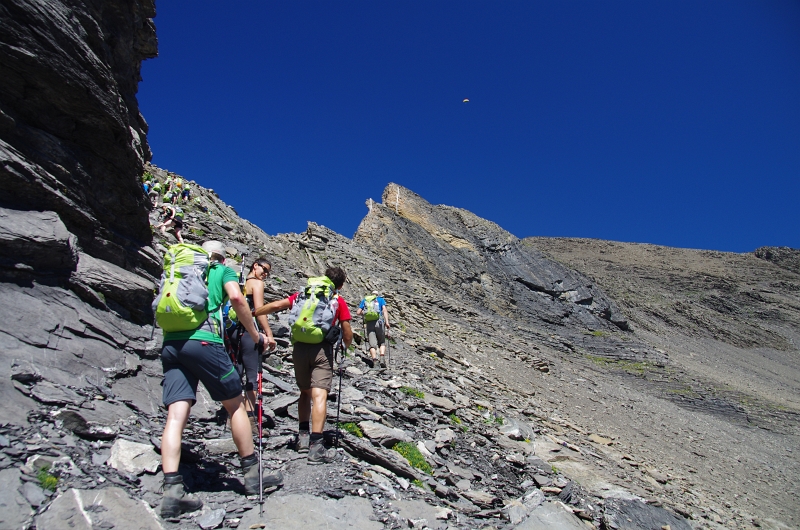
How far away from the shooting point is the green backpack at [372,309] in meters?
10.8

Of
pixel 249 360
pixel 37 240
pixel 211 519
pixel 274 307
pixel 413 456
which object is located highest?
pixel 37 240

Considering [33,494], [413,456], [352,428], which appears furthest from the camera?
[352,428]

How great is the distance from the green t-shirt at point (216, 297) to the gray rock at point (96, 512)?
1180 millimetres

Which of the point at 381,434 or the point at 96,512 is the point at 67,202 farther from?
the point at 381,434

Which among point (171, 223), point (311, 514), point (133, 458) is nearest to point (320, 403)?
point (311, 514)

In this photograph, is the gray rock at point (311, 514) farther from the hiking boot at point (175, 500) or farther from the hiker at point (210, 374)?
the hiking boot at point (175, 500)

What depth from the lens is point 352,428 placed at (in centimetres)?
590

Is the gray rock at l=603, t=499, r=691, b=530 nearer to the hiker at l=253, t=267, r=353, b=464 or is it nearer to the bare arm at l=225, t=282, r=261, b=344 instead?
the hiker at l=253, t=267, r=353, b=464

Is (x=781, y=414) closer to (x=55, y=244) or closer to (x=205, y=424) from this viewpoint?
(x=205, y=424)

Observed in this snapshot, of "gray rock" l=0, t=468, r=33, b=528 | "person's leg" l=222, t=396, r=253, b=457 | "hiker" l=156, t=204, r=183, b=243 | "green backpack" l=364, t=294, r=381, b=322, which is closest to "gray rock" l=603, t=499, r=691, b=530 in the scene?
"person's leg" l=222, t=396, r=253, b=457

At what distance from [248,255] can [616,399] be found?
49.2 feet

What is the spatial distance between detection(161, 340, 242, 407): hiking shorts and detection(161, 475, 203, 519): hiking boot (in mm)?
594

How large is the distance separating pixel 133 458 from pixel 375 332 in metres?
7.25

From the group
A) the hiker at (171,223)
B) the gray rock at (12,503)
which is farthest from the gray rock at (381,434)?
the hiker at (171,223)
